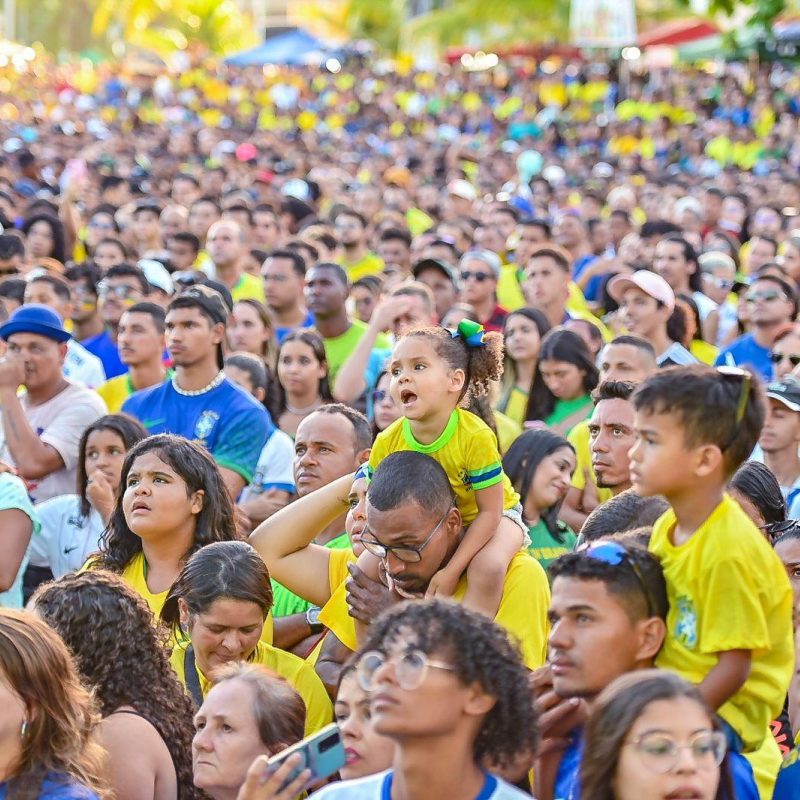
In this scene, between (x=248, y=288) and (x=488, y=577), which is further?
(x=248, y=288)

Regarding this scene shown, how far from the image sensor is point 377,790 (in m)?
3.07

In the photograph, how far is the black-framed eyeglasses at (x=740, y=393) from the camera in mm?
3422

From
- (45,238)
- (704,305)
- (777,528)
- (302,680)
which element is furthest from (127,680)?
(45,238)

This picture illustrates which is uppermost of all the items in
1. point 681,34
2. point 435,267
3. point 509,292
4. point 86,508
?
point 681,34

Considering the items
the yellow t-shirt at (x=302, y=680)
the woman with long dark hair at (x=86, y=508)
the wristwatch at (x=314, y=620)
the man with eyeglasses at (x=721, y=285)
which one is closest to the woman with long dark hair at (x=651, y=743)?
the yellow t-shirt at (x=302, y=680)

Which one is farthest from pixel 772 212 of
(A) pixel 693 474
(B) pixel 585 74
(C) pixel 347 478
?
(B) pixel 585 74

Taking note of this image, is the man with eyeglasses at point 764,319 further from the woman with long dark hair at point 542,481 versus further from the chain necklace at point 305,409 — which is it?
the woman with long dark hair at point 542,481

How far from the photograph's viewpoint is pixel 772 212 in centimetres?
1474

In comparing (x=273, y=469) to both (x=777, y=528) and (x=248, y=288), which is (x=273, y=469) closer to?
(x=777, y=528)

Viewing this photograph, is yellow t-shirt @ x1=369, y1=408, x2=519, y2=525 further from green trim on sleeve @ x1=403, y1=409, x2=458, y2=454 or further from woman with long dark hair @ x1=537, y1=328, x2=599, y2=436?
woman with long dark hair @ x1=537, y1=328, x2=599, y2=436

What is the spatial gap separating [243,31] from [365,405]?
59.2 m

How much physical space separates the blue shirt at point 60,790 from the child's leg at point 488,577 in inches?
52.3

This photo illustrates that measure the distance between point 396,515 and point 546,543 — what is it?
214 centimetres

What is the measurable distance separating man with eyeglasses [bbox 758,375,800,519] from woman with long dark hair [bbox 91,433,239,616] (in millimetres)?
2495
